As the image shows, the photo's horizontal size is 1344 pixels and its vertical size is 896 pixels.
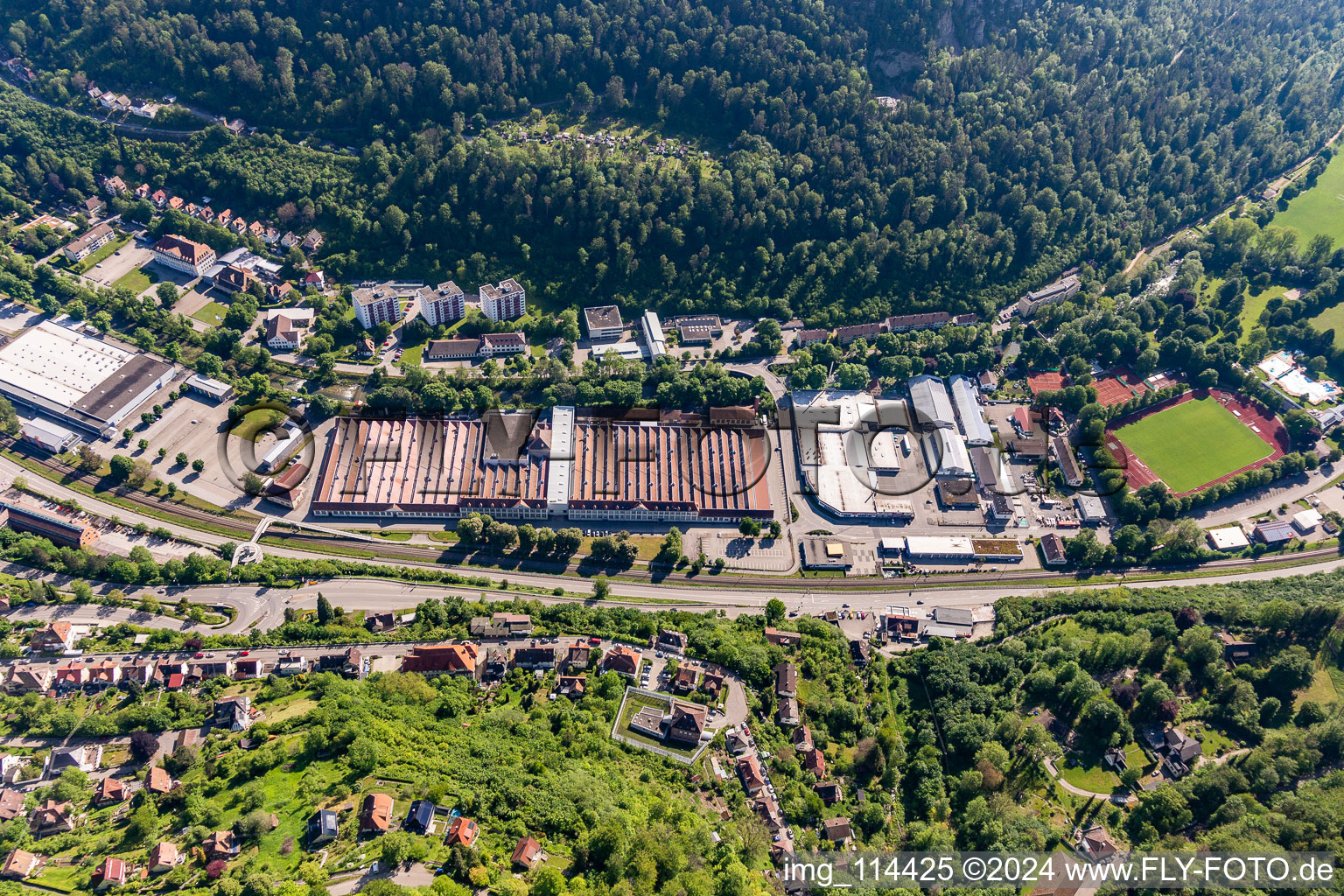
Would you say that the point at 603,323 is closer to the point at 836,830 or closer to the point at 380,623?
the point at 380,623

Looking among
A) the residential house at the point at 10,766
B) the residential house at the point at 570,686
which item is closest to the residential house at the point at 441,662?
the residential house at the point at 570,686

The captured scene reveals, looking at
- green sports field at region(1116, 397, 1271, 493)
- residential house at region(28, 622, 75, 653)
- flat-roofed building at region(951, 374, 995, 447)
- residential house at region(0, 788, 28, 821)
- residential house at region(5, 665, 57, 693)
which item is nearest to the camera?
residential house at region(0, 788, 28, 821)

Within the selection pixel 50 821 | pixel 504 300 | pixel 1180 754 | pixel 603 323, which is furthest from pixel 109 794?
pixel 1180 754

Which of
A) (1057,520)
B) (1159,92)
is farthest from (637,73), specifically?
(1057,520)

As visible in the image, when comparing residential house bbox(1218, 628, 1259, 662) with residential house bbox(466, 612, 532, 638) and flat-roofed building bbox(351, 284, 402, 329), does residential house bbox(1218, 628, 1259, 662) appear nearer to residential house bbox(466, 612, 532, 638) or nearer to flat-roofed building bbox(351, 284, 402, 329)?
residential house bbox(466, 612, 532, 638)

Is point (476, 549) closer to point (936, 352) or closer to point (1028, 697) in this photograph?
point (1028, 697)

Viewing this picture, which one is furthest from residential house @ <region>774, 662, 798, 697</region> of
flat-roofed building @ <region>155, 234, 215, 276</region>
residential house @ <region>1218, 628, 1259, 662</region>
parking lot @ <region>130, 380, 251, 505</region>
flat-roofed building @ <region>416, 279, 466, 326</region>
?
flat-roofed building @ <region>155, 234, 215, 276</region>
